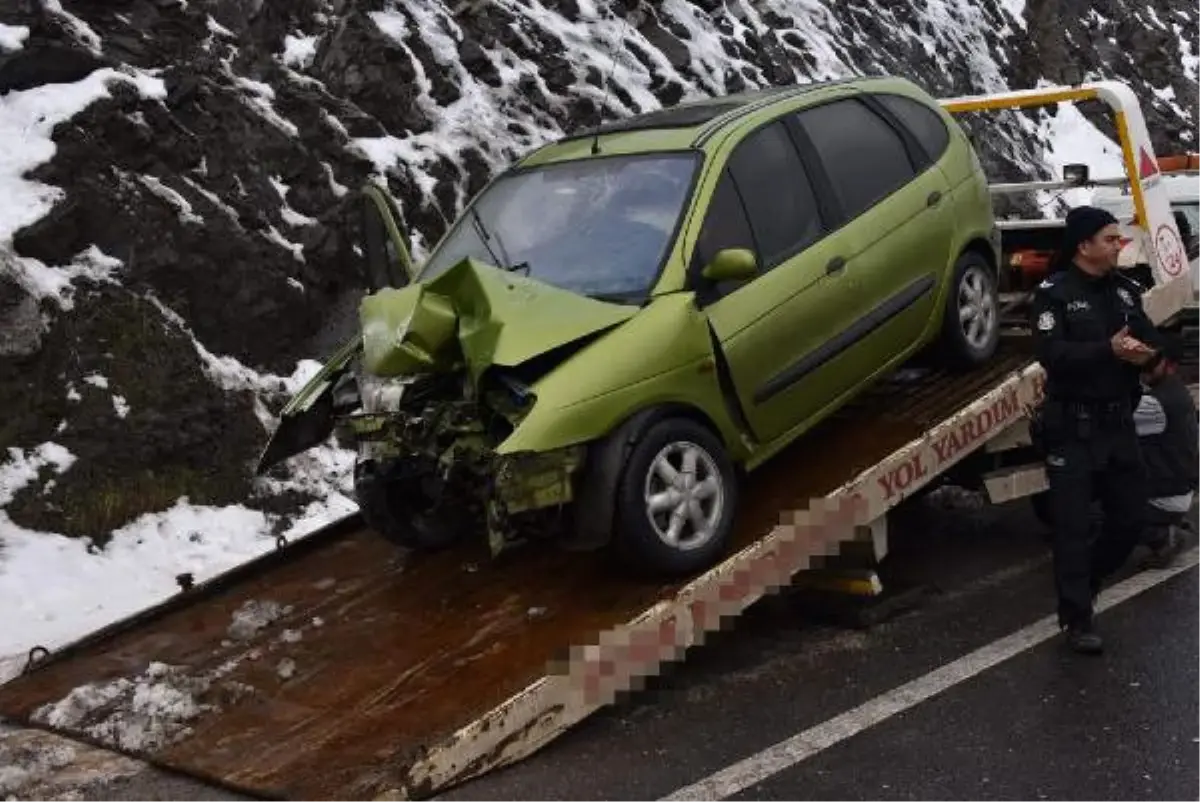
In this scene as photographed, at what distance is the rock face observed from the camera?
7.81 m

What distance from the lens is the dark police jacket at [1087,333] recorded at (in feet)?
16.3

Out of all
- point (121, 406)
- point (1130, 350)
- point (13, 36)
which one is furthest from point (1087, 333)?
point (13, 36)

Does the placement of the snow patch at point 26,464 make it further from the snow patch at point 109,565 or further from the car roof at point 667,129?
the car roof at point 667,129

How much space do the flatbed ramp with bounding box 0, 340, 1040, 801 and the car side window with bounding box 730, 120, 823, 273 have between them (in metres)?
0.93

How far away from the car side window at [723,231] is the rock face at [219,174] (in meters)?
3.71

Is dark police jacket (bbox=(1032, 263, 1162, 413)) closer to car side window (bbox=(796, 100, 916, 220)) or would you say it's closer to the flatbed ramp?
the flatbed ramp

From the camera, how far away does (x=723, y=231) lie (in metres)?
5.36

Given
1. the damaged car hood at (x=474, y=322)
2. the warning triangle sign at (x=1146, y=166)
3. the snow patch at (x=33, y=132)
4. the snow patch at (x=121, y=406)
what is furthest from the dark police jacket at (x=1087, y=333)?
the snow patch at (x=33, y=132)

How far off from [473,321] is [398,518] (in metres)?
1.11

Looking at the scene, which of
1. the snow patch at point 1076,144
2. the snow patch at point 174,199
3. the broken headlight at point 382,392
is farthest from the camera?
the snow patch at point 1076,144

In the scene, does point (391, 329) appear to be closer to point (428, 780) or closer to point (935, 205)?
point (428, 780)

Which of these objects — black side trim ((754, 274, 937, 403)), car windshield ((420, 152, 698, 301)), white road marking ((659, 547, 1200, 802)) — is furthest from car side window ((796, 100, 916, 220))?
white road marking ((659, 547, 1200, 802))

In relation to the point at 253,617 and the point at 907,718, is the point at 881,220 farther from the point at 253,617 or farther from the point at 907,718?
the point at 253,617

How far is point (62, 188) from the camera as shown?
338 inches
